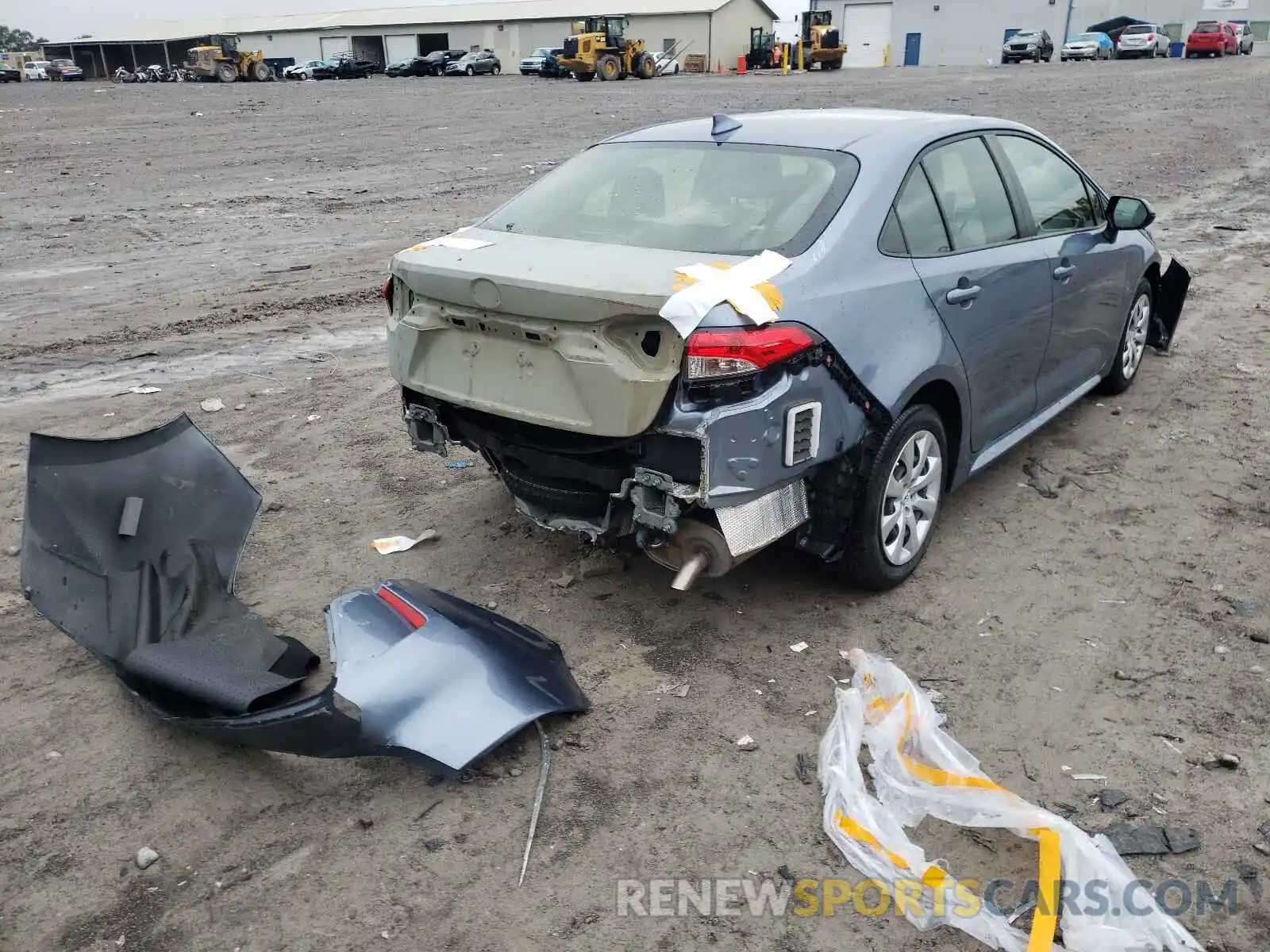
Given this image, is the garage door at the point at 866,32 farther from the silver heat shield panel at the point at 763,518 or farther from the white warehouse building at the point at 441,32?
the silver heat shield panel at the point at 763,518

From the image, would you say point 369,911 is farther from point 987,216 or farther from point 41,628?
point 987,216

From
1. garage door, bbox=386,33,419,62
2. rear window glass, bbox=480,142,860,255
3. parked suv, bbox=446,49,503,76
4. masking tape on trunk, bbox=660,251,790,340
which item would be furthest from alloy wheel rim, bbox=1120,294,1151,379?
garage door, bbox=386,33,419,62

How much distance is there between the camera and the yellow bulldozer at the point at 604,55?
4056 cm

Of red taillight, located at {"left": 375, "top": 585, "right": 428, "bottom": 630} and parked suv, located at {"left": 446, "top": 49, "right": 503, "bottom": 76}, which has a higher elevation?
parked suv, located at {"left": 446, "top": 49, "right": 503, "bottom": 76}

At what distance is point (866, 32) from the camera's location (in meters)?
66.4

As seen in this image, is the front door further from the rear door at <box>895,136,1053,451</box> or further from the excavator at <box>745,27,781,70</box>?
the rear door at <box>895,136,1053,451</box>

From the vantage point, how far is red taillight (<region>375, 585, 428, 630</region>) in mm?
3490

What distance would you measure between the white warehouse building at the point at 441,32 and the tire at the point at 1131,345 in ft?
178

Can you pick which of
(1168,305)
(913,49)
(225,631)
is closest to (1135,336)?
(1168,305)

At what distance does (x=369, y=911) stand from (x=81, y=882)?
79 cm

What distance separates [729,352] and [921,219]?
132 cm

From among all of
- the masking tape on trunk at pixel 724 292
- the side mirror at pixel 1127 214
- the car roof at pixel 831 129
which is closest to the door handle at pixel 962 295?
the car roof at pixel 831 129

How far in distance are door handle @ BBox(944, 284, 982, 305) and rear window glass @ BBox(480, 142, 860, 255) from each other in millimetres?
601

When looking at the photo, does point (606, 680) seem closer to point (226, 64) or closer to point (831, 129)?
point (831, 129)
